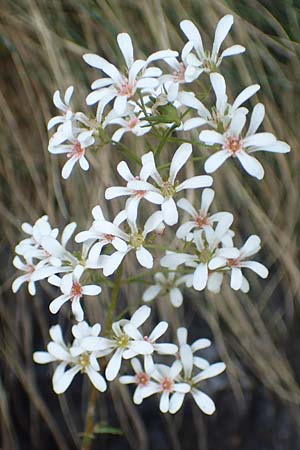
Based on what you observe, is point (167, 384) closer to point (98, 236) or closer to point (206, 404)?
point (206, 404)

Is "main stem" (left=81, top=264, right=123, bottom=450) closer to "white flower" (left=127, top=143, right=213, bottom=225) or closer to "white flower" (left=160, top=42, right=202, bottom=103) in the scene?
"white flower" (left=127, top=143, right=213, bottom=225)

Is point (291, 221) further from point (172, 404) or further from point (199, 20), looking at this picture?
point (172, 404)

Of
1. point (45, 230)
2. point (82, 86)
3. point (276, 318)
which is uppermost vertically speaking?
point (82, 86)

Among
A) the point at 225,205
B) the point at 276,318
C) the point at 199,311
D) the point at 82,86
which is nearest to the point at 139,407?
the point at 199,311

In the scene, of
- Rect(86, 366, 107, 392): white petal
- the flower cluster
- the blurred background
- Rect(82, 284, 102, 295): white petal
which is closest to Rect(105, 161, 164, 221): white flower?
the flower cluster

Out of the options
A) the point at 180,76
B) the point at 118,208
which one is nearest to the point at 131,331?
the point at 180,76
